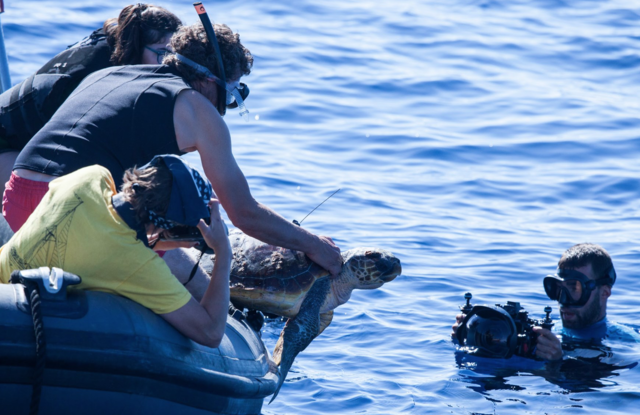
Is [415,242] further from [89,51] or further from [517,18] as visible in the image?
[517,18]

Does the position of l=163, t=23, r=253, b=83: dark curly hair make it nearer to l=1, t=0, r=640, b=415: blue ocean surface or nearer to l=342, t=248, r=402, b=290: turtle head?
l=342, t=248, r=402, b=290: turtle head

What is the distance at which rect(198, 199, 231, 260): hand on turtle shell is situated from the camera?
9.11ft

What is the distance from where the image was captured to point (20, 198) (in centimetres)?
314

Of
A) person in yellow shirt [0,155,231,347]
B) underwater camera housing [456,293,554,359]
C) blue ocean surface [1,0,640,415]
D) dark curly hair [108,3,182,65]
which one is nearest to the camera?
person in yellow shirt [0,155,231,347]

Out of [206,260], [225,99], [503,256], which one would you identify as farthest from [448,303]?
[225,99]

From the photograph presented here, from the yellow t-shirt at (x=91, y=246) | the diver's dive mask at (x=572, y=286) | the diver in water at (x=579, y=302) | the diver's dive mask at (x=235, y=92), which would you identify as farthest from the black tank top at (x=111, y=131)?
the diver's dive mask at (x=572, y=286)

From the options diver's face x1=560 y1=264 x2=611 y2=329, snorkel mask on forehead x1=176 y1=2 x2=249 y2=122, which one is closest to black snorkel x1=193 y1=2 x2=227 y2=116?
snorkel mask on forehead x1=176 y1=2 x2=249 y2=122

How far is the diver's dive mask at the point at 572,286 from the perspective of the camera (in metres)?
4.76

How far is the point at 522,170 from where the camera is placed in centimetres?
884

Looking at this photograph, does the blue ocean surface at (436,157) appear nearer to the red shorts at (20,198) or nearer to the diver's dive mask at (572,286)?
the diver's dive mask at (572,286)

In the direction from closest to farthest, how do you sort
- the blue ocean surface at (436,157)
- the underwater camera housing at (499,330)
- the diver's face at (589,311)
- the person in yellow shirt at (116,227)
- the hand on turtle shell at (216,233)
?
the person in yellow shirt at (116,227) < the hand on turtle shell at (216,233) < the underwater camera housing at (499,330) < the blue ocean surface at (436,157) < the diver's face at (589,311)

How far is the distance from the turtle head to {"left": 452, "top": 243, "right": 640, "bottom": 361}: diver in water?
476 mm

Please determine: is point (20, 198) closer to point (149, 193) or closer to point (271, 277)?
point (149, 193)

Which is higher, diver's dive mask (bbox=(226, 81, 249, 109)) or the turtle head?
diver's dive mask (bbox=(226, 81, 249, 109))
